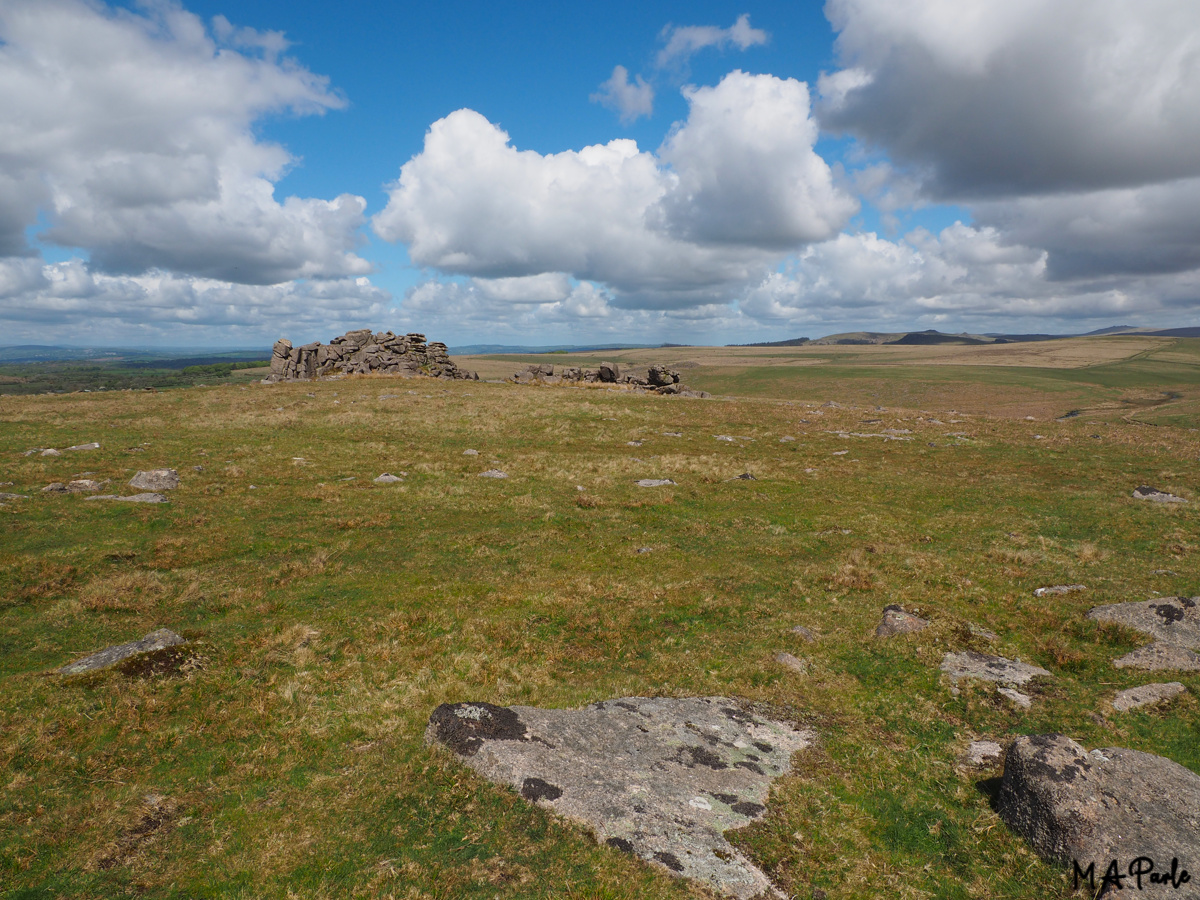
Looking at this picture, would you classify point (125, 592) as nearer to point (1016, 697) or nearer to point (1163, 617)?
point (1016, 697)

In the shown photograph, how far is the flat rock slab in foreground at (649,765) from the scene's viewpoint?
8281 millimetres

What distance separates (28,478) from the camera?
82.6 ft

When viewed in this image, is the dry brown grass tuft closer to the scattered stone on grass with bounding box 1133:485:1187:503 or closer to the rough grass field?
the rough grass field

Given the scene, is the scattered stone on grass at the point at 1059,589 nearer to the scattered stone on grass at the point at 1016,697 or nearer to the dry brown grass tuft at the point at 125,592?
the scattered stone on grass at the point at 1016,697

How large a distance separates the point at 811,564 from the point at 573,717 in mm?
12356

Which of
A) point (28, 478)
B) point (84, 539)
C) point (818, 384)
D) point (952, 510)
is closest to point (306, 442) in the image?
point (28, 478)

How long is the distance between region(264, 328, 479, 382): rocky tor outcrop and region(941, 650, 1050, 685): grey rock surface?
236ft

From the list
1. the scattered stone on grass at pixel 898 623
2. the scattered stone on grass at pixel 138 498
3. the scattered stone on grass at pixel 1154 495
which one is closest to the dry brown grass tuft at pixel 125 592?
the scattered stone on grass at pixel 138 498

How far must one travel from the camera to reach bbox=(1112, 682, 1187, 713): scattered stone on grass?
470 inches

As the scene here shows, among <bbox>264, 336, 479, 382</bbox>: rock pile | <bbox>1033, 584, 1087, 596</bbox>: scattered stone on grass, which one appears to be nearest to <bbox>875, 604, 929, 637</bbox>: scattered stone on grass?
<bbox>1033, 584, 1087, 596</bbox>: scattered stone on grass

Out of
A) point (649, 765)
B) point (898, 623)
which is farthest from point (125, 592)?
point (898, 623)

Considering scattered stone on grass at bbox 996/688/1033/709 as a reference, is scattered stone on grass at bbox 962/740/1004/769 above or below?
below

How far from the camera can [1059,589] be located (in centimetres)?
1759
